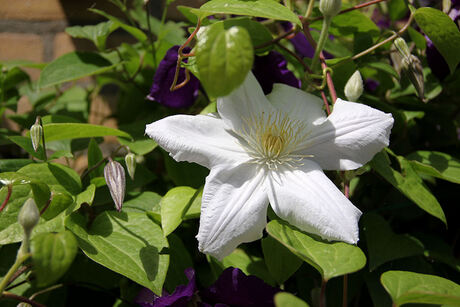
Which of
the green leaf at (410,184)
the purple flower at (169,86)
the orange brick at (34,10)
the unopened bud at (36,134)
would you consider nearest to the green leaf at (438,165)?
the green leaf at (410,184)

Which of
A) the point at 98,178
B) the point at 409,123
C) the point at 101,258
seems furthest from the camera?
the point at 409,123

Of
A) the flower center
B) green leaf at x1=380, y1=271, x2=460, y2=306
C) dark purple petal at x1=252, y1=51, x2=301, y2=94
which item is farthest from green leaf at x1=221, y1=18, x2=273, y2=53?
green leaf at x1=380, y1=271, x2=460, y2=306

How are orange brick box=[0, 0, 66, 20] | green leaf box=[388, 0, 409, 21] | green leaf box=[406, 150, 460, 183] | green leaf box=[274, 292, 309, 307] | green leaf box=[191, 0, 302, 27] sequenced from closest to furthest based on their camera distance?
green leaf box=[274, 292, 309, 307]
green leaf box=[191, 0, 302, 27]
green leaf box=[406, 150, 460, 183]
green leaf box=[388, 0, 409, 21]
orange brick box=[0, 0, 66, 20]

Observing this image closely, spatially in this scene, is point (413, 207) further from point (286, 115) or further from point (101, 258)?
point (101, 258)

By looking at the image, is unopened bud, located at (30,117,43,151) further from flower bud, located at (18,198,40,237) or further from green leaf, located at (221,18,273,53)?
green leaf, located at (221,18,273,53)

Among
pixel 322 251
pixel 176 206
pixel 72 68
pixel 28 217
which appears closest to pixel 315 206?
pixel 322 251

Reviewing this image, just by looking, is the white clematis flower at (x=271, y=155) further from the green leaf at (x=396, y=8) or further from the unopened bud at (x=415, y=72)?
the green leaf at (x=396, y=8)

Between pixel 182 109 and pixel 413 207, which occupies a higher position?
pixel 182 109

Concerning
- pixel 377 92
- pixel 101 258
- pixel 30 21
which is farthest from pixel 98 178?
pixel 30 21
